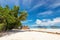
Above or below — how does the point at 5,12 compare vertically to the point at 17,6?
below

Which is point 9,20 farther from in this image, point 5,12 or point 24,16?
point 24,16

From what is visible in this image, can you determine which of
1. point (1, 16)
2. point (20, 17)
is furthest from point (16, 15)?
point (1, 16)

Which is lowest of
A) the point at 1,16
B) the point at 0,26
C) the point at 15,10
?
the point at 0,26

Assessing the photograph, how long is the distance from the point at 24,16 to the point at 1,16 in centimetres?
715

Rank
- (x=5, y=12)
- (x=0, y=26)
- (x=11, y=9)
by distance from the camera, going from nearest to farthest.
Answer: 1. (x=0, y=26)
2. (x=5, y=12)
3. (x=11, y=9)

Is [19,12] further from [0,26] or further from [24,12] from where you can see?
[0,26]

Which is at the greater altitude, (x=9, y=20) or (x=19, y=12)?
(x=19, y=12)

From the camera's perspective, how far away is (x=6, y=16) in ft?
66.7

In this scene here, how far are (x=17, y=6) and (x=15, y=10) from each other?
83cm

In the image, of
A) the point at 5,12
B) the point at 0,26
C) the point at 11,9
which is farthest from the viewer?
the point at 11,9

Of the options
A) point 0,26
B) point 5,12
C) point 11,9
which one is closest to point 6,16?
point 5,12

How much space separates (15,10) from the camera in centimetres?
2611

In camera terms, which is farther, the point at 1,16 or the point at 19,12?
the point at 19,12

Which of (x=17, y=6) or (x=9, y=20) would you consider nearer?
(x=9, y=20)
